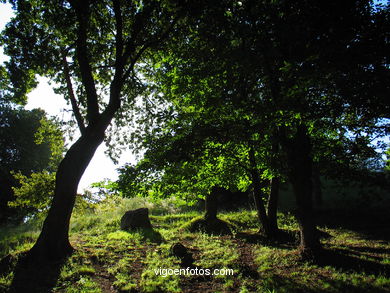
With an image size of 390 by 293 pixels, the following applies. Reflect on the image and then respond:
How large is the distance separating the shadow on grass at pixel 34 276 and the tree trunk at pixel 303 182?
7.17 metres

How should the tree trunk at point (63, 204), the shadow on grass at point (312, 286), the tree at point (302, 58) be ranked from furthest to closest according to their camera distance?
the tree trunk at point (63, 204) < the shadow on grass at point (312, 286) < the tree at point (302, 58)

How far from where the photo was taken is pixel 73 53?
1084cm

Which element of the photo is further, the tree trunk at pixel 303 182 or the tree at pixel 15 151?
the tree at pixel 15 151

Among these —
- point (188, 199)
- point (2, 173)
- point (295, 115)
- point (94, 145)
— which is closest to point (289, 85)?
point (295, 115)

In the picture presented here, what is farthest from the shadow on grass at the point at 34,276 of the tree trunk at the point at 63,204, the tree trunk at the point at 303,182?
the tree trunk at the point at 303,182

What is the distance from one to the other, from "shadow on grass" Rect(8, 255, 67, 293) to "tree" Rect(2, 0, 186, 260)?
41 centimetres

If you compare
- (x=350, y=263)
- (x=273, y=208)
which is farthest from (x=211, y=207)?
(x=350, y=263)

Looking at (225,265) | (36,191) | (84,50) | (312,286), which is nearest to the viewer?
(312,286)

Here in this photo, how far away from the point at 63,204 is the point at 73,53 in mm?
7430

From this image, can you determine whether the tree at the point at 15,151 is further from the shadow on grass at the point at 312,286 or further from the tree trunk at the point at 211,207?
the shadow on grass at the point at 312,286

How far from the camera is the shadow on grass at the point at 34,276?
547 centimetres

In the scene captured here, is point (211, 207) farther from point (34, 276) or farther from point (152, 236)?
point (34, 276)

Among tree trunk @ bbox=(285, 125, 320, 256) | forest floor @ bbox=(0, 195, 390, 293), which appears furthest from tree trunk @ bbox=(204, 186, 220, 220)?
tree trunk @ bbox=(285, 125, 320, 256)

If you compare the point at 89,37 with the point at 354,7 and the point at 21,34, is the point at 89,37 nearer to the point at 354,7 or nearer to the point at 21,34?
the point at 21,34
